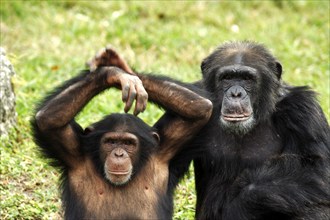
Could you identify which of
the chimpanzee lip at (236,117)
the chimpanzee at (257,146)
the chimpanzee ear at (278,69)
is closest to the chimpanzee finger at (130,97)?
the chimpanzee at (257,146)

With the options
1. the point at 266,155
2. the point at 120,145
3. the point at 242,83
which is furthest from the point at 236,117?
the point at 120,145

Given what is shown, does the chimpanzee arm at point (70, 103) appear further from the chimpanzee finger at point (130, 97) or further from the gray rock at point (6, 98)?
the gray rock at point (6, 98)

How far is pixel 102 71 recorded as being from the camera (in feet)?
21.9

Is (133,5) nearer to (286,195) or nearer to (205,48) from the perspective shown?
(205,48)

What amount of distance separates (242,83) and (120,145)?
1.46m

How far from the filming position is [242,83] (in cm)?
762

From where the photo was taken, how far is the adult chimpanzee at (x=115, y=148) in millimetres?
6672

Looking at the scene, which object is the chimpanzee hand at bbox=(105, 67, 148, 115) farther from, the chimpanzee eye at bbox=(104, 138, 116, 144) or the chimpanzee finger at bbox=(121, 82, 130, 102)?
the chimpanzee eye at bbox=(104, 138, 116, 144)

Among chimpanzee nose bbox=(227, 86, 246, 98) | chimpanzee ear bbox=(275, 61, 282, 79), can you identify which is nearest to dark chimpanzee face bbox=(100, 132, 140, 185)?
chimpanzee nose bbox=(227, 86, 246, 98)

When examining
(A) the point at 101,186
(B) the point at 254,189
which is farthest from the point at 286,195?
(A) the point at 101,186

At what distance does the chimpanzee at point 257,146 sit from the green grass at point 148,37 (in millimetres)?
2747

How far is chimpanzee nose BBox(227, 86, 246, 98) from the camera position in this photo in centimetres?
743

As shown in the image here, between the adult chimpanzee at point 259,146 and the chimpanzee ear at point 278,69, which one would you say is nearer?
the adult chimpanzee at point 259,146

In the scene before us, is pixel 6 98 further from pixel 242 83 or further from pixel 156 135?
pixel 242 83
